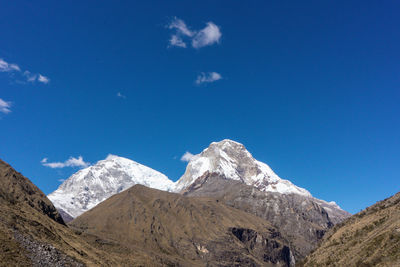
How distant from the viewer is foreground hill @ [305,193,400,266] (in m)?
43.2

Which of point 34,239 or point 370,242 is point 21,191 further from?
point 370,242

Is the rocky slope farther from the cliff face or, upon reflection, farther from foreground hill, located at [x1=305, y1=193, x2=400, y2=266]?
foreground hill, located at [x1=305, y1=193, x2=400, y2=266]

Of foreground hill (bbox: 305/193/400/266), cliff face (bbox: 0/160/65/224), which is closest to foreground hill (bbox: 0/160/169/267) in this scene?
cliff face (bbox: 0/160/65/224)

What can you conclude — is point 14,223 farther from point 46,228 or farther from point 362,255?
point 362,255

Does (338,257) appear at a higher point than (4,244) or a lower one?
higher

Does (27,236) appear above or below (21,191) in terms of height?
below

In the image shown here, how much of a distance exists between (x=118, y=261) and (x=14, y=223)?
47495mm

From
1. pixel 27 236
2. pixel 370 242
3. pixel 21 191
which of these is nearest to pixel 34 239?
pixel 27 236

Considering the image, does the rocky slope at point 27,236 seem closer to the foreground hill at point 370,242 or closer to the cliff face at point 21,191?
the cliff face at point 21,191

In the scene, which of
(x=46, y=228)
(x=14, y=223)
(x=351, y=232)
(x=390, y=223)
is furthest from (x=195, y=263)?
(x=390, y=223)

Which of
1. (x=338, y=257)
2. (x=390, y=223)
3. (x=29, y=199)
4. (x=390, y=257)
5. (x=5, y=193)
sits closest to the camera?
(x=390, y=257)

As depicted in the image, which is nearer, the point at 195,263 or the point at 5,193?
the point at 5,193

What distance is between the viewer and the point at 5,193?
11312 cm

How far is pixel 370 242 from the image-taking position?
1973 inches
